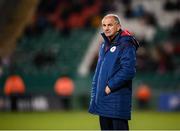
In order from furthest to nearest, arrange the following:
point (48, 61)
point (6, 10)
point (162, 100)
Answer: point (48, 61) → point (162, 100) → point (6, 10)

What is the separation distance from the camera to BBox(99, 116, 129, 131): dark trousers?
7.29 m

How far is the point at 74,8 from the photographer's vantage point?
27.7 metres

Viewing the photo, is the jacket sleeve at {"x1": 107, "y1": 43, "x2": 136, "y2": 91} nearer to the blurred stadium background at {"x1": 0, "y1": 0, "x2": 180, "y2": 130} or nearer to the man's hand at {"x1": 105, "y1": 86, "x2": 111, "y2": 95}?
the man's hand at {"x1": 105, "y1": 86, "x2": 111, "y2": 95}

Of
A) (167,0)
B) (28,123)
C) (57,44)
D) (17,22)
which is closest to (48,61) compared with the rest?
(57,44)

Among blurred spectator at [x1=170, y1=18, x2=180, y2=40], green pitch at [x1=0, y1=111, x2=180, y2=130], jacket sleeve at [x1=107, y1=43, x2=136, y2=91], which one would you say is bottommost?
green pitch at [x1=0, y1=111, x2=180, y2=130]

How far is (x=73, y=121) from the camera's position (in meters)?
17.4

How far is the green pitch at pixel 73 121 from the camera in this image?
612 inches

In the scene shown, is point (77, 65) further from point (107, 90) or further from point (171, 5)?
point (107, 90)

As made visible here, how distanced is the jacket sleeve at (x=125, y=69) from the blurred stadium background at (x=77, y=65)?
8.59m

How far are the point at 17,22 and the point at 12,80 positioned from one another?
1434 cm

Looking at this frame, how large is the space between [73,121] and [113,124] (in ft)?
33.4

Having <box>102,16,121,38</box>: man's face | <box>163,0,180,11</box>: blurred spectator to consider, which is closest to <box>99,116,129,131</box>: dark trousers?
<box>102,16,121,38</box>: man's face

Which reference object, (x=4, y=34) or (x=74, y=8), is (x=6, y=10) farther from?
(x=74, y=8)

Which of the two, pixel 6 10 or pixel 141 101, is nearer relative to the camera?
pixel 6 10
